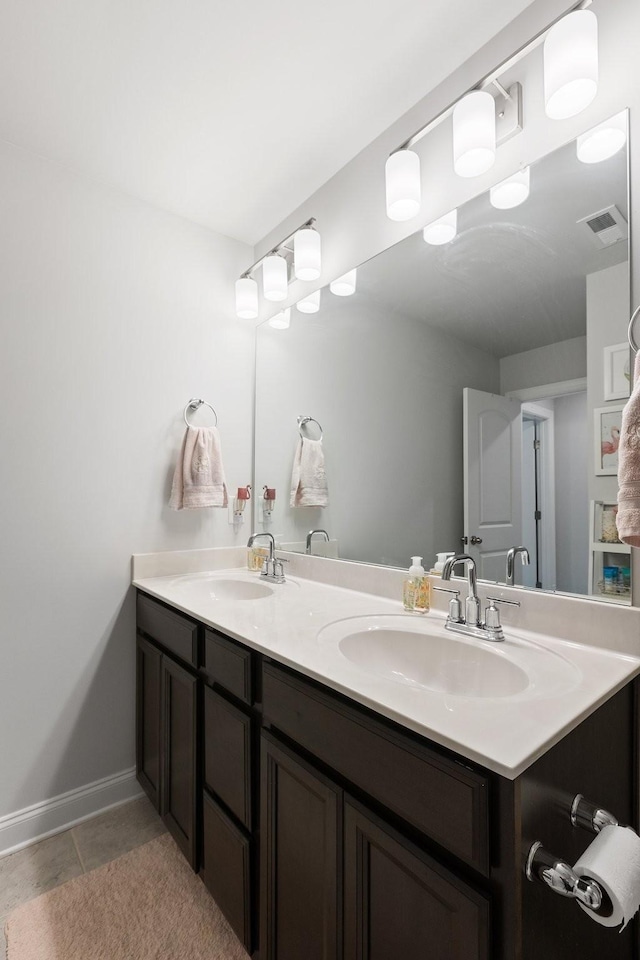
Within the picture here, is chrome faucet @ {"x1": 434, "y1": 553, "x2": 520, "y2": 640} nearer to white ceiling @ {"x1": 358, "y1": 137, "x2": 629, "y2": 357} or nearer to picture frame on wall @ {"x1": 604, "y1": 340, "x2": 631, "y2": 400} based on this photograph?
picture frame on wall @ {"x1": 604, "y1": 340, "x2": 631, "y2": 400}

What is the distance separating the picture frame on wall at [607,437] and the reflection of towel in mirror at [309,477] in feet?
3.31

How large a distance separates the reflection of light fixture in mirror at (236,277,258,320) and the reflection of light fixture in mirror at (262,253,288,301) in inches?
4.8

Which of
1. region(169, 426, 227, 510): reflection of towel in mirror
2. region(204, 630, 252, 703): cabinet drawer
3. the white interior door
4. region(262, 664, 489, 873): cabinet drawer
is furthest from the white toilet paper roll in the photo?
region(169, 426, 227, 510): reflection of towel in mirror

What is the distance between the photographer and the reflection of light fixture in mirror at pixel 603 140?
1032 millimetres

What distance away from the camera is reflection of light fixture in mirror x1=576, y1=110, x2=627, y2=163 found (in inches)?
40.6

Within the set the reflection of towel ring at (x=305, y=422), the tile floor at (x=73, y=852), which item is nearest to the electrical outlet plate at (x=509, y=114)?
the reflection of towel ring at (x=305, y=422)

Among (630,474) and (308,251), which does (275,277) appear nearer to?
(308,251)

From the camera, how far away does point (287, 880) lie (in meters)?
0.99

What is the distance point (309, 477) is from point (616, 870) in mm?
1511

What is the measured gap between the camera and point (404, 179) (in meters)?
1.40

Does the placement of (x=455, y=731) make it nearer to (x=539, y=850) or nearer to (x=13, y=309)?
(x=539, y=850)

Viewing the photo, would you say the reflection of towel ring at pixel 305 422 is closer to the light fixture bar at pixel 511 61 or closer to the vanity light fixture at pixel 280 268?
the vanity light fixture at pixel 280 268

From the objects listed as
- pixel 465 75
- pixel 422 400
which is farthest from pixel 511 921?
pixel 465 75

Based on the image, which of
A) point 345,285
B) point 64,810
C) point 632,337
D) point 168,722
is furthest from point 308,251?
point 64,810
